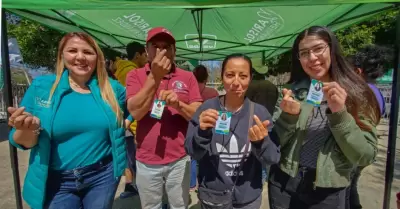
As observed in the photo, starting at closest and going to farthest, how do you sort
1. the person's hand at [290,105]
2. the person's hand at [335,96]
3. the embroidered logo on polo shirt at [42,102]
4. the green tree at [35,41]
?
the person's hand at [335,96] < the person's hand at [290,105] < the embroidered logo on polo shirt at [42,102] < the green tree at [35,41]

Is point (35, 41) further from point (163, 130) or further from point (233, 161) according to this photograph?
point (233, 161)

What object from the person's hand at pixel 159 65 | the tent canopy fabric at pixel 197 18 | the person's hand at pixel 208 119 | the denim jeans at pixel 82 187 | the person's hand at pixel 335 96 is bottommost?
the denim jeans at pixel 82 187

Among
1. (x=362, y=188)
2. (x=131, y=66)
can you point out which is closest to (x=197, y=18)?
(x=131, y=66)

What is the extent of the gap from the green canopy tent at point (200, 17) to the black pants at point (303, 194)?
1.00 meters

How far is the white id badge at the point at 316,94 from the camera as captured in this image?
1622 millimetres

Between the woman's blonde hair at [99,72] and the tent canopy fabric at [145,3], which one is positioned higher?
the tent canopy fabric at [145,3]

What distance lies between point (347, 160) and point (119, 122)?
4.67 feet

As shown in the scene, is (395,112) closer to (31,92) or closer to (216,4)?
(216,4)

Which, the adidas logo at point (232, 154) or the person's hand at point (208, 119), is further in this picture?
the adidas logo at point (232, 154)

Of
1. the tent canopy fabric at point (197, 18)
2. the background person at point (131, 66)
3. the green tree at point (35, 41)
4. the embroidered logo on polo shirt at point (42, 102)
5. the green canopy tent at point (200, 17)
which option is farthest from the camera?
the green tree at point (35, 41)

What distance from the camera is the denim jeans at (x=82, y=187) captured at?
6.26 feet

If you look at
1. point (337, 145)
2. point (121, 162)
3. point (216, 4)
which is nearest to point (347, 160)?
point (337, 145)

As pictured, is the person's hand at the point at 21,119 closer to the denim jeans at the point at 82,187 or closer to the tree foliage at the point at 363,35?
the denim jeans at the point at 82,187

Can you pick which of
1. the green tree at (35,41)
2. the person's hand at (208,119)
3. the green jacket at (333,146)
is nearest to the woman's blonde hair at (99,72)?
the person's hand at (208,119)
